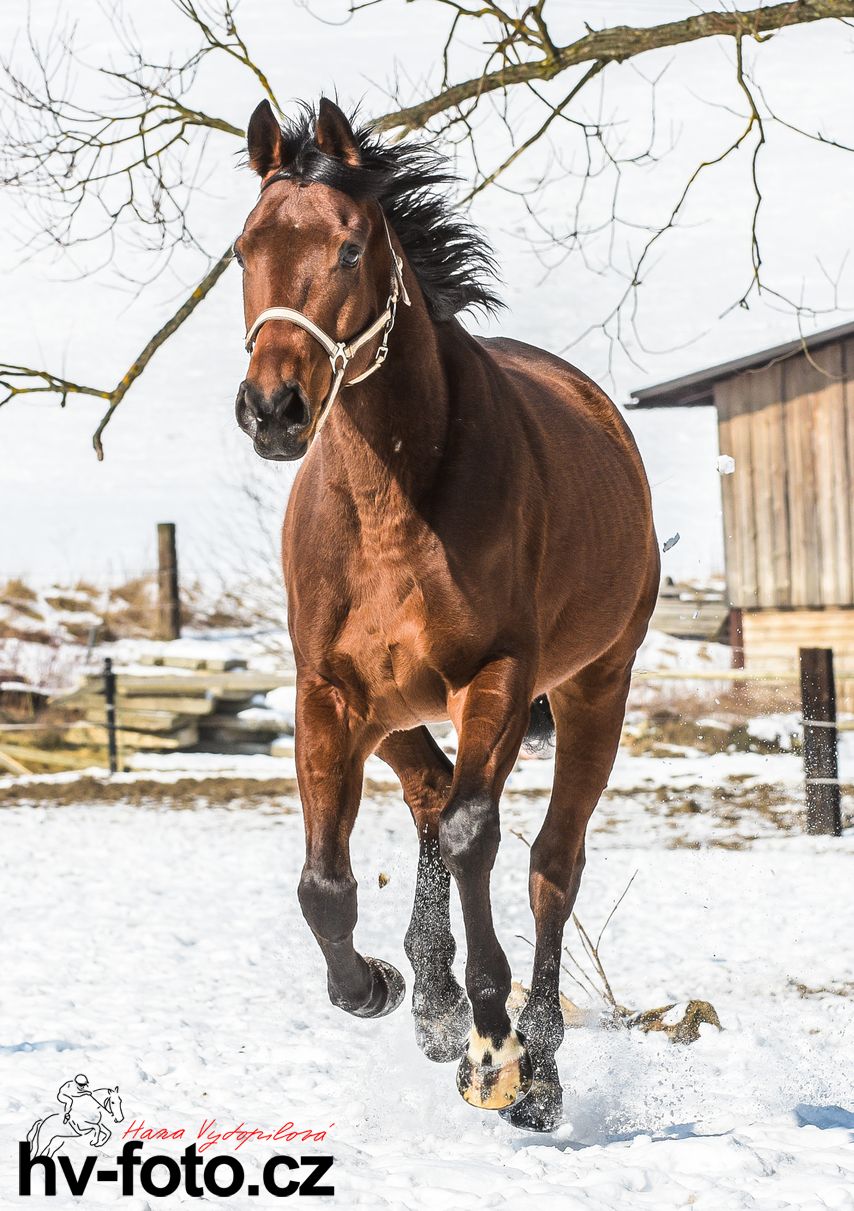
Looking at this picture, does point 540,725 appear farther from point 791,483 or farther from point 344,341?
point 791,483

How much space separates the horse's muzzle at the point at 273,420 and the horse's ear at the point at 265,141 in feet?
2.56

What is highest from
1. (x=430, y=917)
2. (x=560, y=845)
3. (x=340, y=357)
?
(x=340, y=357)

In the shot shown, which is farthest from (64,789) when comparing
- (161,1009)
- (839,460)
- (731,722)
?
(839,460)

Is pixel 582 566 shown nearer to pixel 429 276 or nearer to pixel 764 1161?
pixel 429 276

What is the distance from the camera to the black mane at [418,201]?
316cm

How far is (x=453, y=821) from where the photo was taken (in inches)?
133

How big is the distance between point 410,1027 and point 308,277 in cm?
308

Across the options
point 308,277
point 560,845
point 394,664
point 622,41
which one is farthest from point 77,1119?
point 622,41

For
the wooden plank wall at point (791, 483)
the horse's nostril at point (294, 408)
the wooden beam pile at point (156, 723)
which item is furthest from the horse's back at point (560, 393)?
the wooden plank wall at point (791, 483)

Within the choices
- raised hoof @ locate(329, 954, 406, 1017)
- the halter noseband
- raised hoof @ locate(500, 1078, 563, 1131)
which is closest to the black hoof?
raised hoof @ locate(500, 1078, 563, 1131)

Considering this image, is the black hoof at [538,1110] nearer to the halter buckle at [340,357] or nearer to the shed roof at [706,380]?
the halter buckle at [340,357]

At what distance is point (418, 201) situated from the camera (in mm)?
3500

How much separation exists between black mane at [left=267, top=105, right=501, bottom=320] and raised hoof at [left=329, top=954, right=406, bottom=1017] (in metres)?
1.89

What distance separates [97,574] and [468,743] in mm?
18336
